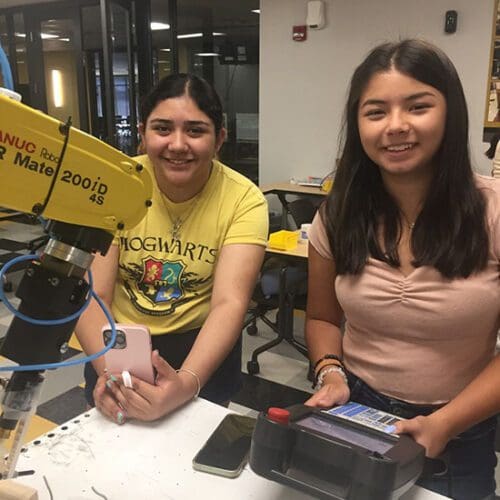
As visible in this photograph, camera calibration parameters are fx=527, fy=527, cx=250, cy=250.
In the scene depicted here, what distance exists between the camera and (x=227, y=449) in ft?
2.93

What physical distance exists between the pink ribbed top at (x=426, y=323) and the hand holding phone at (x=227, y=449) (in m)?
0.29

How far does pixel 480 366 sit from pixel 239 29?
6023 millimetres

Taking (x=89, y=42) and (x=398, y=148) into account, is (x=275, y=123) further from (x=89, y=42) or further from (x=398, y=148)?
(x=398, y=148)

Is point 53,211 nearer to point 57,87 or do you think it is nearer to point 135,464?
point 135,464

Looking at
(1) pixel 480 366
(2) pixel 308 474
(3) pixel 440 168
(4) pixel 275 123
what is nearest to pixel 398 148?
(3) pixel 440 168

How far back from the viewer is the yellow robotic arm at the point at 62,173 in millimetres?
551

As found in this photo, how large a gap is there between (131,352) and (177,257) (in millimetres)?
376

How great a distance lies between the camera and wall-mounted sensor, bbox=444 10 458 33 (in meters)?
3.84

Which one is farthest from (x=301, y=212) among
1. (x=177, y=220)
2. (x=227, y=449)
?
(x=227, y=449)

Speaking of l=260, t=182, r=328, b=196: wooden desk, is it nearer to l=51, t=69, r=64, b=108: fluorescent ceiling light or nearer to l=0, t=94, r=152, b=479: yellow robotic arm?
l=0, t=94, r=152, b=479: yellow robotic arm

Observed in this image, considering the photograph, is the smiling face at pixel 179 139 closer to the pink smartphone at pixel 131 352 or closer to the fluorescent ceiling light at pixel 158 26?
the pink smartphone at pixel 131 352

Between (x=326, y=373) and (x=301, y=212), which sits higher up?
(x=326, y=373)

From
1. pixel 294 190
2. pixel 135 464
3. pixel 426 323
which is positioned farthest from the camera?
pixel 294 190

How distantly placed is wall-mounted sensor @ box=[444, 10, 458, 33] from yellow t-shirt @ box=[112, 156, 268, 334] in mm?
3305
